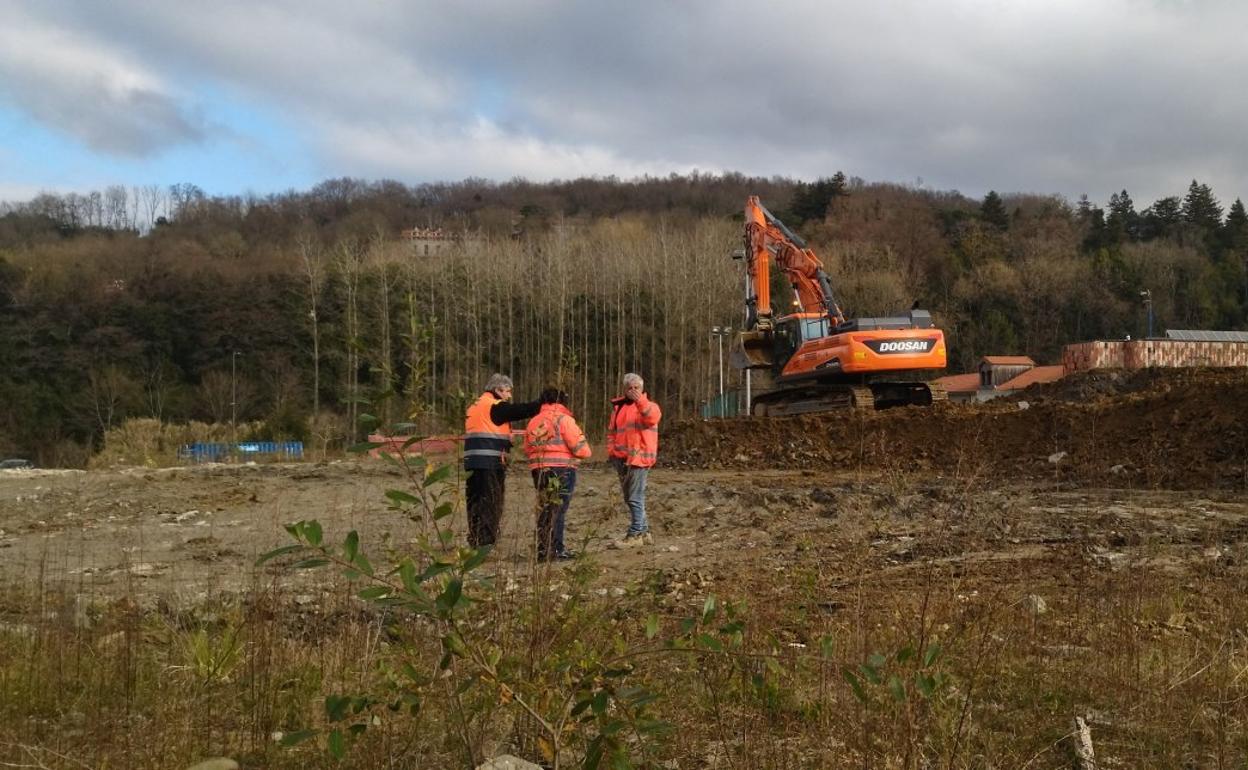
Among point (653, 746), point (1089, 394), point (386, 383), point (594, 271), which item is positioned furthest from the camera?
point (594, 271)

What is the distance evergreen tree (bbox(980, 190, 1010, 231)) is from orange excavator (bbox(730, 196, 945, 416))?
181 ft

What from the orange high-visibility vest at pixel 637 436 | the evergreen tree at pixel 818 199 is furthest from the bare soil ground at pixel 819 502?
the evergreen tree at pixel 818 199

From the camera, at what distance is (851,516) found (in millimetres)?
9938

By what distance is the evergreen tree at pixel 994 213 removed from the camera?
74250 millimetres

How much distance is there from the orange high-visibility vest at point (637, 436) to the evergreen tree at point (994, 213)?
69.5 m

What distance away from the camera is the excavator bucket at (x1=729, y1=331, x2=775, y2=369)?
22875mm

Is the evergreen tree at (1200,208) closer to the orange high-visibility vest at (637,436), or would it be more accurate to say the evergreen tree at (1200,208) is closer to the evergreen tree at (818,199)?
the evergreen tree at (818,199)

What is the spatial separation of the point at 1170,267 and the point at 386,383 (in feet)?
230

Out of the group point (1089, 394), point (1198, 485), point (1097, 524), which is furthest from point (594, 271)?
point (1097, 524)

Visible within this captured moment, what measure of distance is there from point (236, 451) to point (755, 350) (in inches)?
625

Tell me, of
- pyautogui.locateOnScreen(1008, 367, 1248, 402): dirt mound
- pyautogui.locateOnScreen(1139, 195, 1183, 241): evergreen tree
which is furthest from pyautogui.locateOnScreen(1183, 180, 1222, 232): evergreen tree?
pyautogui.locateOnScreen(1008, 367, 1248, 402): dirt mound

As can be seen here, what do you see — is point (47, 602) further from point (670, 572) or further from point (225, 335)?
point (225, 335)

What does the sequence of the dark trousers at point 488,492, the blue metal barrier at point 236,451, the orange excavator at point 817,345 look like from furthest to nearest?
the blue metal barrier at point 236,451 < the orange excavator at point 817,345 < the dark trousers at point 488,492

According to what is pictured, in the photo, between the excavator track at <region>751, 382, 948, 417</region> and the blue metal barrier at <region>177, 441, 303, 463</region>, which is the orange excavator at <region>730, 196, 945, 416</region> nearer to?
the excavator track at <region>751, 382, 948, 417</region>
